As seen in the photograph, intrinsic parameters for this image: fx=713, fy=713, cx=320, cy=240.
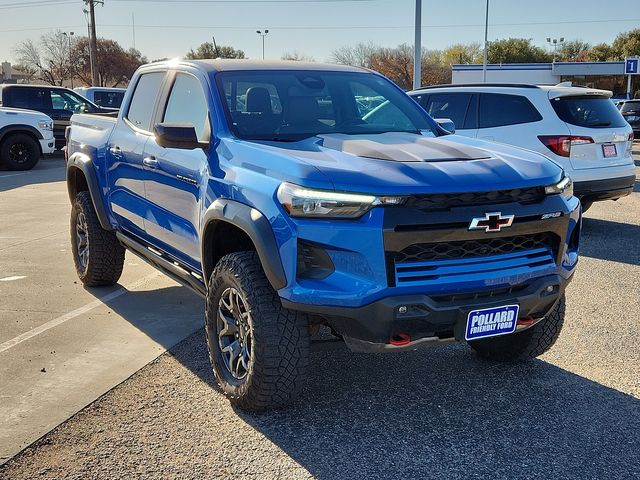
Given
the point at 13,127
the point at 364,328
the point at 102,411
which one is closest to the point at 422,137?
the point at 364,328

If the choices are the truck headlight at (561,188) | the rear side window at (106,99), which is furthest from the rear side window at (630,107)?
the truck headlight at (561,188)

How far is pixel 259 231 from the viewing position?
3.44 m

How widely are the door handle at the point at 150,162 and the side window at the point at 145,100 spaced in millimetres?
299

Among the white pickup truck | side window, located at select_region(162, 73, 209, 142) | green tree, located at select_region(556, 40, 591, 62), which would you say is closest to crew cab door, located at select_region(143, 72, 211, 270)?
side window, located at select_region(162, 73, 209, 142)

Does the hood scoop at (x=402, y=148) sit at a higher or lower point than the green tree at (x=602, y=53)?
lower

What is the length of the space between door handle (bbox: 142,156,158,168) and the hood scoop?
1.20m

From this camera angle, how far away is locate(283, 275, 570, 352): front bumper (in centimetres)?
325

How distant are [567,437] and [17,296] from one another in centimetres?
457

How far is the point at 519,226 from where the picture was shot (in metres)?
3.47

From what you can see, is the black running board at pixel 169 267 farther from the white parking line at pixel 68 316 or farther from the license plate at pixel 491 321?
the license plate at pixel 491 321

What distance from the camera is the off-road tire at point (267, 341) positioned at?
11.5ft

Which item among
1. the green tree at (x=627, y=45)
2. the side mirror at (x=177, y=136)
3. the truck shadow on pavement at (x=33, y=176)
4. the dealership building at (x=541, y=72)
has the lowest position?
the truck shadow on pavement at (x=33, y=176)

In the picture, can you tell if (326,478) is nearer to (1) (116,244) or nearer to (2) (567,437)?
(2) (567,437)

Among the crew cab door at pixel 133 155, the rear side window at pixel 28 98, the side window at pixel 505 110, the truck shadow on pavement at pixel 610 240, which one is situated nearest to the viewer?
the crew cab door at pixel 133 155
